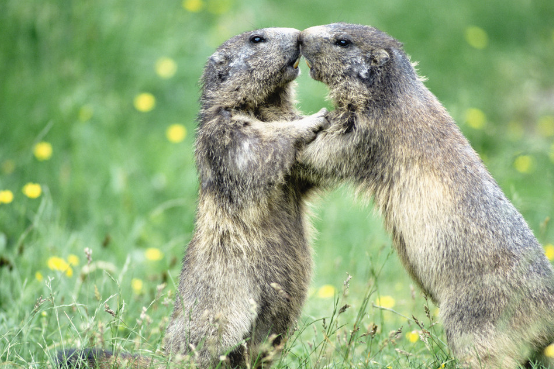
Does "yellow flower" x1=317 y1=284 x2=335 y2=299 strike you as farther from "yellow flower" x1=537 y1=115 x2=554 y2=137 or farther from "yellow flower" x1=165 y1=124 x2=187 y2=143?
"yellow flower" x1=537 y1=115 x2=554 y2=137

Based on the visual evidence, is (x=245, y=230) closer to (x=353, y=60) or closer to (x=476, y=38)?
(x=353, y=60)

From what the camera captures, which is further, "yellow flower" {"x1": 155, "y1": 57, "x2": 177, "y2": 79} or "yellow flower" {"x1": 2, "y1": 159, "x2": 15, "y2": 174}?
"yellow flower" {"x1": 155, "y1": 57, "x2": 177, "y2": 79}

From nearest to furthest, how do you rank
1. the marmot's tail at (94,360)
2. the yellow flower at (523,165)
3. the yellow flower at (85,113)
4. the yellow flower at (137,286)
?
the marmot's tail at (94,360), the yellow flower at (137,286), the yellow flower at (85,113), the yellow flower at (523,165)

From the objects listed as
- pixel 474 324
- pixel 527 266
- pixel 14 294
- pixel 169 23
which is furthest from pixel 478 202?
pixel 169 23

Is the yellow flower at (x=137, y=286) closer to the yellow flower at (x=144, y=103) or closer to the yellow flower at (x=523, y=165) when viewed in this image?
the yellow flower at (x=144, y=103)

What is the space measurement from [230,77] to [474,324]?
8.28ft

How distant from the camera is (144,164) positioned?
7.76 metres

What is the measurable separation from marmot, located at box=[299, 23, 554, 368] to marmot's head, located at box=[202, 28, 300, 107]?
147mm

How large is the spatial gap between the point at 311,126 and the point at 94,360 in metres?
2.18

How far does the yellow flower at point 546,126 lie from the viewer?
944 cm

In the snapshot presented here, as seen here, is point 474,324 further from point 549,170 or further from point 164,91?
point 164,91

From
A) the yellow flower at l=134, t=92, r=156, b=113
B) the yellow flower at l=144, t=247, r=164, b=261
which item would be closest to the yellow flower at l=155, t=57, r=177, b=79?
the yellow flower at l=134, t=92, r=156, b=113

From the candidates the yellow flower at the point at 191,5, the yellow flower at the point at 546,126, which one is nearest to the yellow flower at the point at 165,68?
the yellow flower at the point at 191,5

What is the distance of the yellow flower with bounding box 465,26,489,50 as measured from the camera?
1059 centimetres
